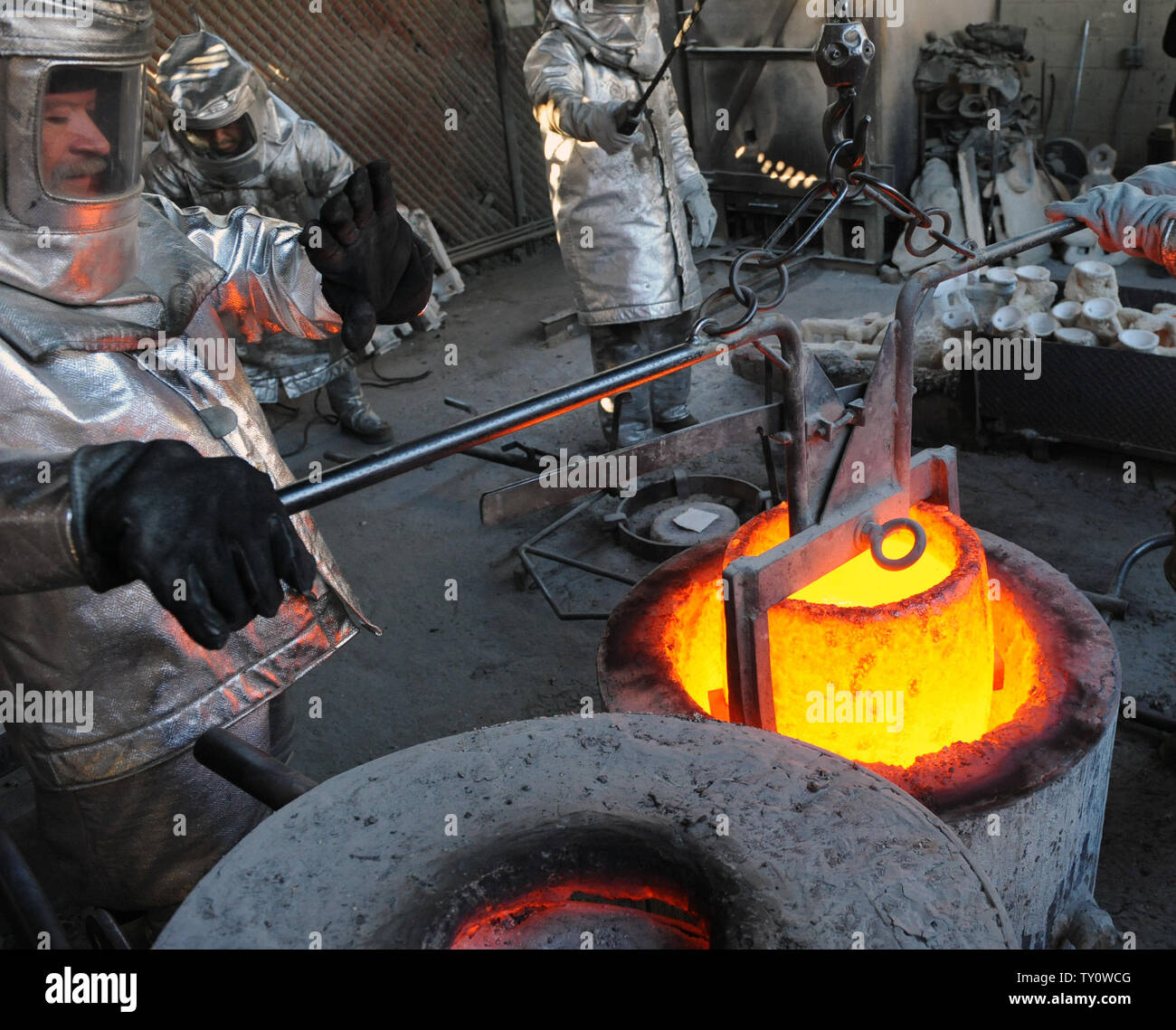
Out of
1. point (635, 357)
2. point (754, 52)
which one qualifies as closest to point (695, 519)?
point (635, 357)

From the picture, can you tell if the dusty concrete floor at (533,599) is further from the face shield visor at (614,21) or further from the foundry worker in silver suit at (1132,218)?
the face shield visor at (614,21)

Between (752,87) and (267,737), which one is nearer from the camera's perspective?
(267,737)

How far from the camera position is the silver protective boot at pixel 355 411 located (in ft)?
18.3

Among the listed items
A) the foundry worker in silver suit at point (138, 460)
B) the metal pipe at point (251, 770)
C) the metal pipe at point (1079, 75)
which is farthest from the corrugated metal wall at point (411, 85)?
the metal pipe at point (251, 770)

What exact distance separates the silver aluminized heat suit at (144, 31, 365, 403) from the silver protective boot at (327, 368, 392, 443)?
0.72 feet

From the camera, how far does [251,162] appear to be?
15.3ft

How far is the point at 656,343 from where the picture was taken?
193 inches

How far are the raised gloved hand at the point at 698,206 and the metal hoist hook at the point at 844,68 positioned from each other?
126 inches

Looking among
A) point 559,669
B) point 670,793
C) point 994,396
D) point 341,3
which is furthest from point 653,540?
point 341,3

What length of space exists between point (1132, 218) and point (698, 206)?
9.71ft

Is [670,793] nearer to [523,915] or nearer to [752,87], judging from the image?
[523,915]

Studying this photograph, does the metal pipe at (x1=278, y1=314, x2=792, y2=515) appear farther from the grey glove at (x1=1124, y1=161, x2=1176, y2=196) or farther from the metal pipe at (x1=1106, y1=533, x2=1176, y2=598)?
the metal pipe at (x1=1106, y1=533, x2=1176, y2=598)

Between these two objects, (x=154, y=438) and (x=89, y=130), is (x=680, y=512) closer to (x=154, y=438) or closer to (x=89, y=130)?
(x=154, y=438)
